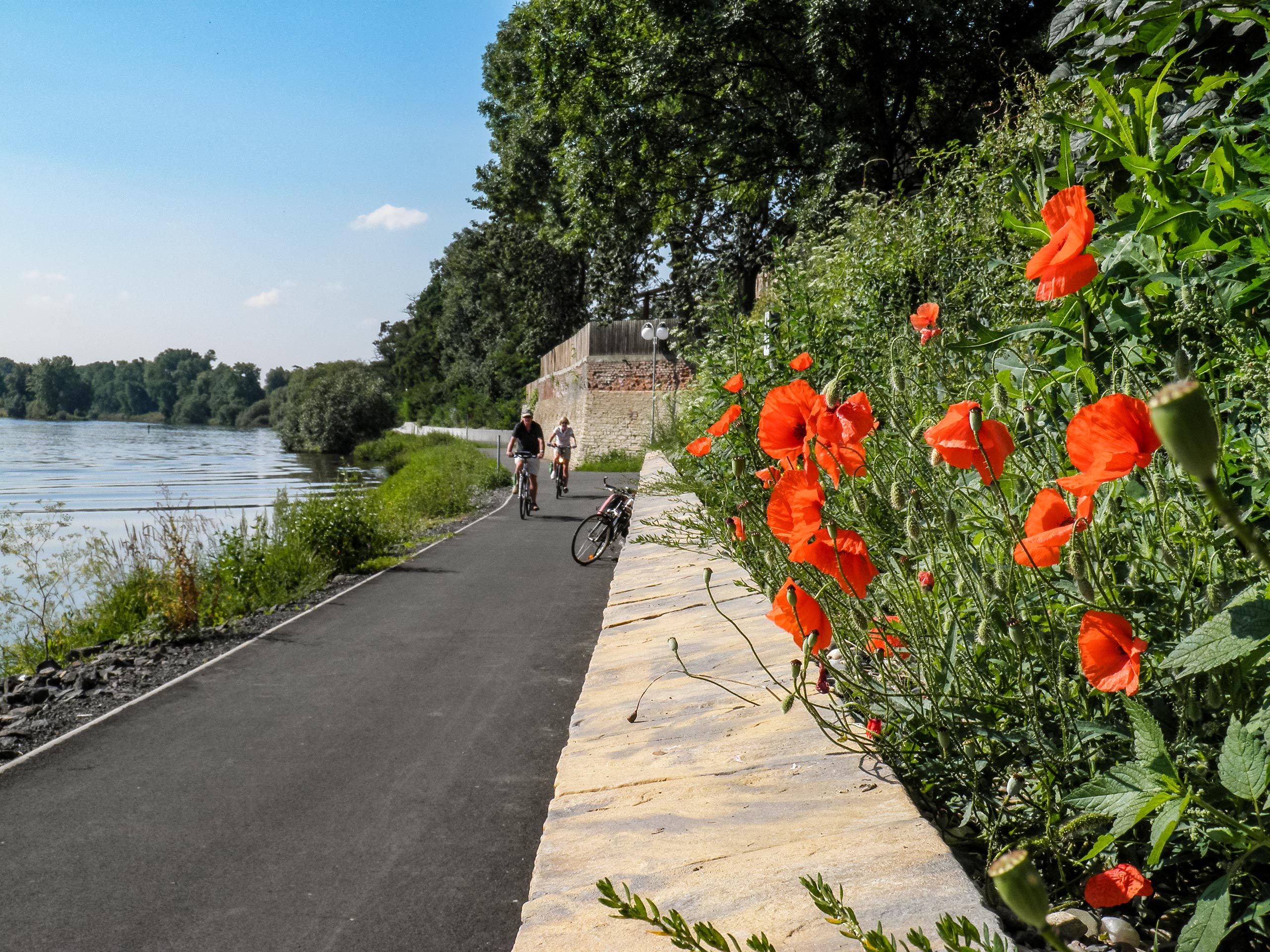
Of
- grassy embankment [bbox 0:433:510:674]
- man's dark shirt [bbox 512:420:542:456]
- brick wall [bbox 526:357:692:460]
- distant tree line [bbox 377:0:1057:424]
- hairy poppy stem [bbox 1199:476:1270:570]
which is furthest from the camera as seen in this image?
brick wall [bbox 526:357:692:460]

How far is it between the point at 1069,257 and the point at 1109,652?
1.76 ft

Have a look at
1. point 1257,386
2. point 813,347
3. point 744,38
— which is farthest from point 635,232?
point 1257,386

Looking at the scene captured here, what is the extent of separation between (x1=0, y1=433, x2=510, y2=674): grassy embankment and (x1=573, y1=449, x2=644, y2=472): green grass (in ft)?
45.0

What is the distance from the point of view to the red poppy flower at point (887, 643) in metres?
1.49

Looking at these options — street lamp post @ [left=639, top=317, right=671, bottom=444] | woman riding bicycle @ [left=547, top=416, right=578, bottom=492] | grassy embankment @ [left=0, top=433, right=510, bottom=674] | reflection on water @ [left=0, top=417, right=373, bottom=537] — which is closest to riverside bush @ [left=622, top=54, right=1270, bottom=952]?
grassy embankment @ [left=0, top=433, right=510, bottom=674]

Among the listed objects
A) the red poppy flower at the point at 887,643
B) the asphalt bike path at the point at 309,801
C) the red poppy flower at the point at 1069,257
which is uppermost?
the red poppy flower at the point at 1069,257

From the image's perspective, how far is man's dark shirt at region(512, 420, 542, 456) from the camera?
49.5 feet

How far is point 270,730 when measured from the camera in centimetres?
536

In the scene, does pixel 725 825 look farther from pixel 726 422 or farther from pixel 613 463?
pixel 613 463

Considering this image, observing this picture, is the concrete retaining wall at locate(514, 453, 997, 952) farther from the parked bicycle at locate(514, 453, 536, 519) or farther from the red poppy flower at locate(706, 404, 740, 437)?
the parked bicycle at locate(514, 453, 536, 519)

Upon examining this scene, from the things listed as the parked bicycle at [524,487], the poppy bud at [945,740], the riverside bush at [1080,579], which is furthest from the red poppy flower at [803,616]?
the parked bicycle at [524,487]

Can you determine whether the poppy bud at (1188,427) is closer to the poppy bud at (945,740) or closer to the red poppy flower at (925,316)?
the poppy bud at (945,740)

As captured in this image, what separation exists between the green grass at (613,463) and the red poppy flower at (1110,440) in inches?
973

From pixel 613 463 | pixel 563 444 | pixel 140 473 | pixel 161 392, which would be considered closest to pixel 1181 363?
pixel 563 444
